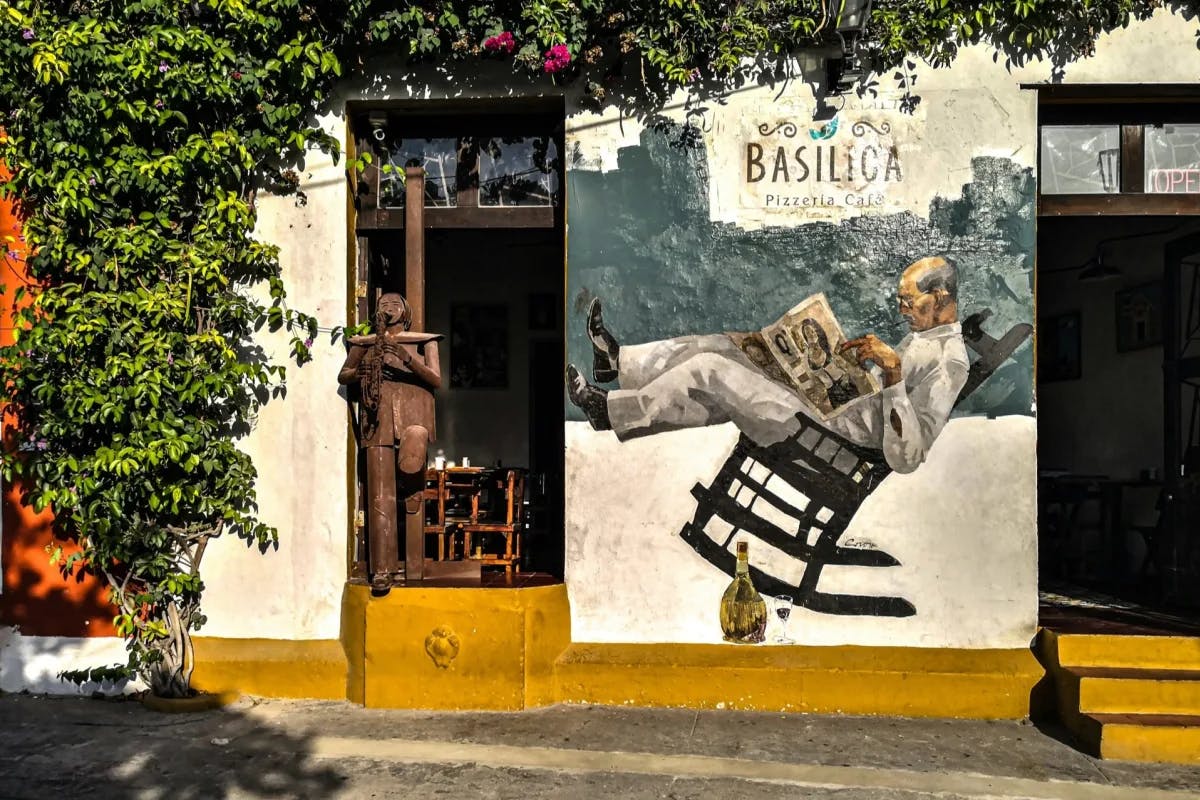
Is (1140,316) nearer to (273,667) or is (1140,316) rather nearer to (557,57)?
(557,57)

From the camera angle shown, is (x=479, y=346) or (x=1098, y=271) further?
(x=479, y=346)

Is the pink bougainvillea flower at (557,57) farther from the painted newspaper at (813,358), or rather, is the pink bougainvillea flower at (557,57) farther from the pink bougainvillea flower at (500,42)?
the painted newspaper at (813,358)

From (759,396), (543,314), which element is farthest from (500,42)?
(543,314)

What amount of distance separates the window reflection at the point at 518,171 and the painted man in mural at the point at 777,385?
1015 millimetres

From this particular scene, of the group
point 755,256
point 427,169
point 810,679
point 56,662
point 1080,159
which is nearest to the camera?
point 810,679

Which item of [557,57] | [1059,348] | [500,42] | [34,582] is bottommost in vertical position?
[34,582]

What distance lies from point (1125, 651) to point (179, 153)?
664 centimetres

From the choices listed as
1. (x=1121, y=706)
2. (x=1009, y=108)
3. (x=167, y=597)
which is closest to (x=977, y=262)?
(x=1009, y=108)

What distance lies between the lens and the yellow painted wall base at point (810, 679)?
20.5 feet

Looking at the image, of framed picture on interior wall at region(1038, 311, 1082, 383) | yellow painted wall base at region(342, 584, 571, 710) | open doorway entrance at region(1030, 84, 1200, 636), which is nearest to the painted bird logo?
open doorway entrance at region(1030, 84, 1200, 636)

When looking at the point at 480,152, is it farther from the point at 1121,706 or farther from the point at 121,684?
the point at 1121,706

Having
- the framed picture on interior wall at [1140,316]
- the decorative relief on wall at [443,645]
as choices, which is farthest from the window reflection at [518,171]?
the framed picture on interior wall at [1140,316]

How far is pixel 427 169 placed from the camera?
23.1 feet

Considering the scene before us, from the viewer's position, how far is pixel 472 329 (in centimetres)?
1161
